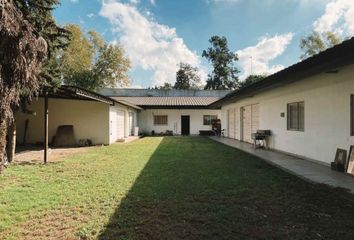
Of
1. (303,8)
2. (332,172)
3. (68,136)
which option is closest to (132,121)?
(68,136)

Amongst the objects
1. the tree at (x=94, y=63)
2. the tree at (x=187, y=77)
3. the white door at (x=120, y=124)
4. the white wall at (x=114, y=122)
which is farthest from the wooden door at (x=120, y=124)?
A: the tree at (x=187, y=77)

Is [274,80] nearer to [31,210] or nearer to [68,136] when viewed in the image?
[31,210]

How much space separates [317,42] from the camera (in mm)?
37219

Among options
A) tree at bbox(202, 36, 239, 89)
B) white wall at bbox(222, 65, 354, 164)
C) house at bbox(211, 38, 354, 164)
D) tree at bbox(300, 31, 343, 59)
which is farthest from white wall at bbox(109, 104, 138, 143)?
tree at bbox(202, 36, 239, 89)

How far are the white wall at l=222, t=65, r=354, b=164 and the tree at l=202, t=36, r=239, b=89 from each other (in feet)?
136

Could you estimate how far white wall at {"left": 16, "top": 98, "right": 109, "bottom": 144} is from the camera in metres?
16.2

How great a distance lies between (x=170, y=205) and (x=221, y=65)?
1975 inches

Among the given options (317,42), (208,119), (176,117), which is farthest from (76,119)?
(317,42)

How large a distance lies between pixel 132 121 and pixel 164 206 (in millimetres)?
20298

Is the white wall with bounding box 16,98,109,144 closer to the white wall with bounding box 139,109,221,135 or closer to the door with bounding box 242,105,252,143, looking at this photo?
the door with bounding box 242,105,252,143

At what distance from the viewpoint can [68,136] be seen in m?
15.9

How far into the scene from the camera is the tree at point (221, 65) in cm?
5281

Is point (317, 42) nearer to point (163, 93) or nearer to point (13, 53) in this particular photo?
point (163, 93)

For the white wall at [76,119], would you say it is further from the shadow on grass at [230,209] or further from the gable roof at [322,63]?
the gable roof at [322,63]
